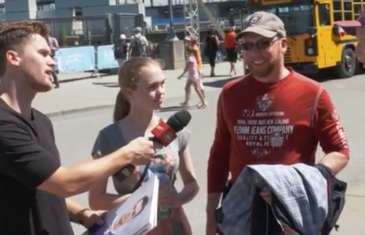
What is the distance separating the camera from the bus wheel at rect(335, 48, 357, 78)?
22.6 m

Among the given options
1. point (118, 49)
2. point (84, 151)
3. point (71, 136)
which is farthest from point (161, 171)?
point (118, 49)

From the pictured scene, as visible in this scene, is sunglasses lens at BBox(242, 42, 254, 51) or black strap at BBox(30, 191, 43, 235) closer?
black strap at BBox(30, 191, 43, 235)

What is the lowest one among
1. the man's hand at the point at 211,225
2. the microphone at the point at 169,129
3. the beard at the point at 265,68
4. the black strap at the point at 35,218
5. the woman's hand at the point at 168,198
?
the man's hand at the point at 211,225

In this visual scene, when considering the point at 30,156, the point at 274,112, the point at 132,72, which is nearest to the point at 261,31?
the point at 274,112

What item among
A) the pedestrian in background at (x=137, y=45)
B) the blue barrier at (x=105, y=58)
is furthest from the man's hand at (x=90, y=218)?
the blue barrier at (x=105, y=58)

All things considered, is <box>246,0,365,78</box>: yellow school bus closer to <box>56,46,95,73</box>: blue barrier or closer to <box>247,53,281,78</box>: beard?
<box>56,46,95,73</box>: blue barrier

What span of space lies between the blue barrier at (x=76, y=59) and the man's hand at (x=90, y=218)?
861 inches

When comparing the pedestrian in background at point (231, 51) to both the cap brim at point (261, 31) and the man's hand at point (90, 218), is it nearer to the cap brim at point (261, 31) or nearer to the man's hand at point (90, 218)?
the cap brim at point (261, 31)

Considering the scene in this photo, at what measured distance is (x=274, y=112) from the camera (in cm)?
333

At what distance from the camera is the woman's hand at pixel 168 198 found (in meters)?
3.47

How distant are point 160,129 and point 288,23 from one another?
1899cm

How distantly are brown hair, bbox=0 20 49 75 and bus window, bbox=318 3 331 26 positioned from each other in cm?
1885

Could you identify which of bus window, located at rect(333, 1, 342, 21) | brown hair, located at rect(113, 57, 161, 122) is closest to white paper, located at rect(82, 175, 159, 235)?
brown hair, located at rect(113, 57, 161, 122)

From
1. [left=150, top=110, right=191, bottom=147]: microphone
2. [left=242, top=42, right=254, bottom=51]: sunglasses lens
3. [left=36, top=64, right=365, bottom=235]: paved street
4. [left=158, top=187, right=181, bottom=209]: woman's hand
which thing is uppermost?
[left=242, top=42, right=254, bottom=51]: sunglasses lens
